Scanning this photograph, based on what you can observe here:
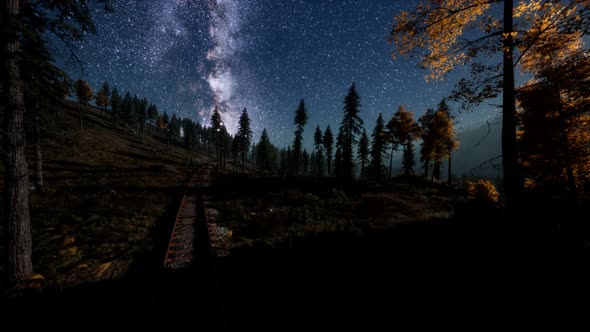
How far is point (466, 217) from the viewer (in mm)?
7305

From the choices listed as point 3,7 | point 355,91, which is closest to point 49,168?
point 3,7

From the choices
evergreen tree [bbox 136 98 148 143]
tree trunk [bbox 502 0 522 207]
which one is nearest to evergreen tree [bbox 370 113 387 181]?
tree trunk [bbox 502 0 522 207]

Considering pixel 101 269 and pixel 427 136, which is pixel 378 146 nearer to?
pixel 427 136

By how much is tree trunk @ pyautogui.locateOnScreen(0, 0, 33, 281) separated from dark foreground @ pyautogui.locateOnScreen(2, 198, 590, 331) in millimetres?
1499

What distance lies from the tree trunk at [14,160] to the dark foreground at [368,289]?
150 cm

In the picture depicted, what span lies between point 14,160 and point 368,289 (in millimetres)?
9842

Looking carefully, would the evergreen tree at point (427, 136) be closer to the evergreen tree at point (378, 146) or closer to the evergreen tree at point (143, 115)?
the evergreen tree at point (378, 146)

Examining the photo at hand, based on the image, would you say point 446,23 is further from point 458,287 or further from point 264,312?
point 264,312

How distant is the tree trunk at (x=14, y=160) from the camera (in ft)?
17.8

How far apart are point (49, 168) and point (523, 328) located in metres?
39.0

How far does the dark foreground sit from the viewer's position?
3.20m

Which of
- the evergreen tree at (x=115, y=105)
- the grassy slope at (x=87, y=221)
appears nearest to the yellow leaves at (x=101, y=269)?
the grassy slope at (x=87, y=221)

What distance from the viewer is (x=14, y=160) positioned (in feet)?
18.7

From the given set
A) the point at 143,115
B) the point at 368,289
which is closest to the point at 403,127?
the point at 368,289
